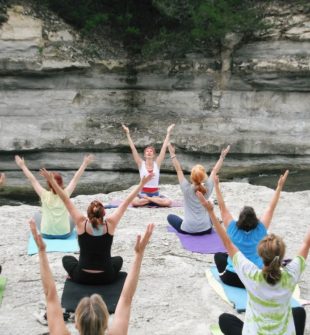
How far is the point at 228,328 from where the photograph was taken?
14.8 ft

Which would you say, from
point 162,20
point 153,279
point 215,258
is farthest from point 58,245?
point 162,20

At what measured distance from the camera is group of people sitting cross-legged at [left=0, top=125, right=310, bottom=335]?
3.32 meters

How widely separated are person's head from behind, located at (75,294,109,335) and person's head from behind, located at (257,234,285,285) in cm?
126

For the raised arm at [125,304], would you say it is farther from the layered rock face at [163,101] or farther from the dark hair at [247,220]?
the layered rock face at [163,101]

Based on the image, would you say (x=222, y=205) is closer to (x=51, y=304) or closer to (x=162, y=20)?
(x=51, y=304)

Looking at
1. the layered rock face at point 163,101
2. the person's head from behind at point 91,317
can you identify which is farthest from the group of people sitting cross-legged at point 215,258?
the layered rock face at point 163,101

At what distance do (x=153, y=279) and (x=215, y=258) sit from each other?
2.50 ft

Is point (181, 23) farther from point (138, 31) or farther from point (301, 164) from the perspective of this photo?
point (301, 164)

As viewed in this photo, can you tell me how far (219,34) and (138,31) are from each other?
9.35 ft

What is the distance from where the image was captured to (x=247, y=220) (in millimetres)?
5676


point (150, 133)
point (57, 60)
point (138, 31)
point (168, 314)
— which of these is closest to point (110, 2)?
point (138, 31)

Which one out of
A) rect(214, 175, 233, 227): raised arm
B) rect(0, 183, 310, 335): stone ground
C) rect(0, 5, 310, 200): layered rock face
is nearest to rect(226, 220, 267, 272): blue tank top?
rect(214, 175, 233, 227): raised arm

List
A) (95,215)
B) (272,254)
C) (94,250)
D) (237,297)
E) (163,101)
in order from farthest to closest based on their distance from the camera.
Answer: (163,101), (237,297), (94,250), (95,215), (272,254)

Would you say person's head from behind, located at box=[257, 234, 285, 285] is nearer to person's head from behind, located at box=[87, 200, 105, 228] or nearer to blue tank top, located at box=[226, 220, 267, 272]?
blue tank top, located at box=[226, 220, 267, 272]
